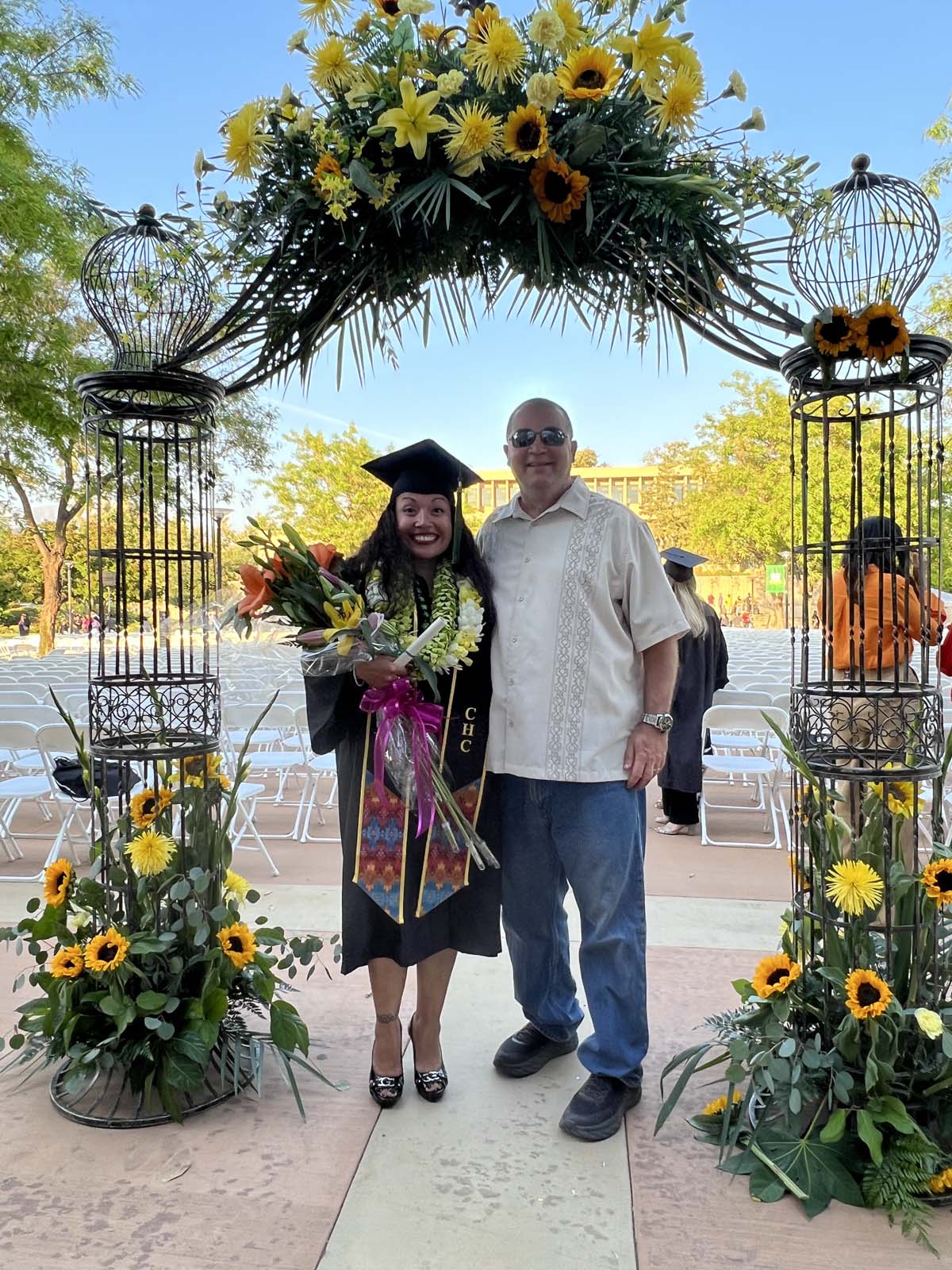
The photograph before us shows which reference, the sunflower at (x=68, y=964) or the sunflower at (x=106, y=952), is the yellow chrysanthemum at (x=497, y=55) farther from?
the sunflower at (x=68, y=964)

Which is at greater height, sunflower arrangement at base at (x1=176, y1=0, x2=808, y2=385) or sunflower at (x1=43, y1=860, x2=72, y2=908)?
sunflower arrangement at base at (x1=176, y1=0, x2=808, y2=385)

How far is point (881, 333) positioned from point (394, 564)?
137cm

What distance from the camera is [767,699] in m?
6.04

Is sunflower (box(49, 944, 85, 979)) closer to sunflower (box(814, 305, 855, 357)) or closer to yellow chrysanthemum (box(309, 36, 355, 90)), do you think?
yellow chrysanthemum (box(309, 36, 355, 90))

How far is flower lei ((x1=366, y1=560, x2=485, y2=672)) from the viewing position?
2295 mm

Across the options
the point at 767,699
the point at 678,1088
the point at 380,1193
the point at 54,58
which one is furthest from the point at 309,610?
the point at 54,58

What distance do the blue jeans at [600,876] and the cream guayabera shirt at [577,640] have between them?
95 millimetres

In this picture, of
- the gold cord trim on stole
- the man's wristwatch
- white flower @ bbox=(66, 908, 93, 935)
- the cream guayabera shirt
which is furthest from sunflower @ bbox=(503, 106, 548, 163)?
white flower @ bbox=(66, 908, 93, 935)

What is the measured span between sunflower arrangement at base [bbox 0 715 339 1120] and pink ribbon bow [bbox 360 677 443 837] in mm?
549

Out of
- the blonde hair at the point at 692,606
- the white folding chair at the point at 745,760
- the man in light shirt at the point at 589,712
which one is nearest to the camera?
the man in light shirt at the point at 589,712

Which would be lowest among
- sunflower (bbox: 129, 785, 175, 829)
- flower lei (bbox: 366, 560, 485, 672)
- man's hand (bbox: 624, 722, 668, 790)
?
sunflower (bbox: 129, 785, 175, 829)

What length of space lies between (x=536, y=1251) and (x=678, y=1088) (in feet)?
1.86

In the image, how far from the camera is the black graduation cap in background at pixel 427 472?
2445 mm

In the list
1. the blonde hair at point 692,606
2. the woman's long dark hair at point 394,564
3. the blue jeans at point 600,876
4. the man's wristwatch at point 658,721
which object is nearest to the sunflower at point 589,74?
the woman's long dark hair at point 394,564
